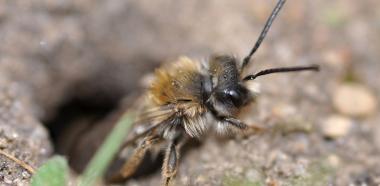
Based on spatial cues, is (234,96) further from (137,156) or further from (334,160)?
(334,160)

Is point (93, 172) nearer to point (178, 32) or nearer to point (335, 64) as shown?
point (178, 32)

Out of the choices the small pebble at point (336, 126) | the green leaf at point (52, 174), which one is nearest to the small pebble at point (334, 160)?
the small pebble at point (336, 126)

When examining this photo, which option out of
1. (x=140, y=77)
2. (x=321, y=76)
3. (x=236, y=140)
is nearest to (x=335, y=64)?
(x=321, y=76)

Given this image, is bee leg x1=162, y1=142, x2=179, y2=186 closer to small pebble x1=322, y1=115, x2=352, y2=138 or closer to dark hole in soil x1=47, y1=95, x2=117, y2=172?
dark hole in soil x1=47, y1=95, x2=117, y2=172

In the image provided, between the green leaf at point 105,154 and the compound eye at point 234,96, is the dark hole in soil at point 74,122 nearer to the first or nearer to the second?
the green leaf at point 105,154

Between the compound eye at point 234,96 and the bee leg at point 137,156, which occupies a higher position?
the compound eye at point 234,96

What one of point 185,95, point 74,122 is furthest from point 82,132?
point 185,95
